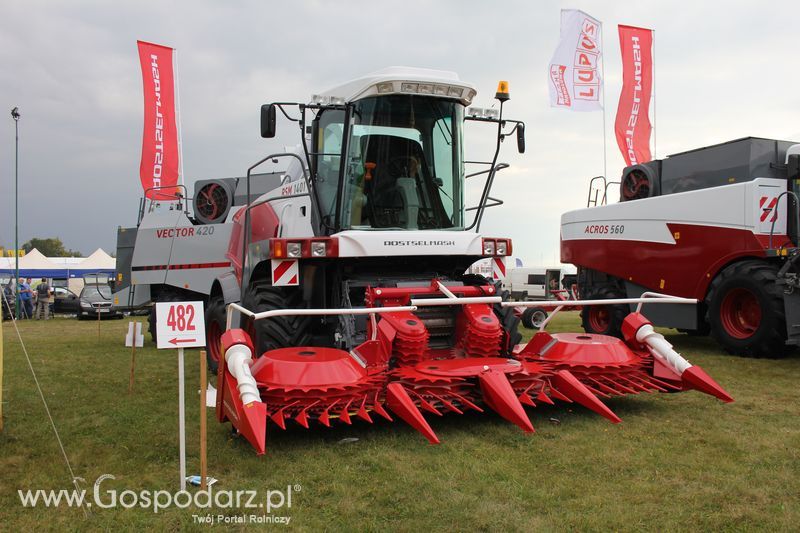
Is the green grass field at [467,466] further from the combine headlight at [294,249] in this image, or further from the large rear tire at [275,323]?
the combine headlight at [294,249]

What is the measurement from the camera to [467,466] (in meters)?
4.02

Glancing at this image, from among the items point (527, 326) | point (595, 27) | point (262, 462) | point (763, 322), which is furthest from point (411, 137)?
point (595, 27)

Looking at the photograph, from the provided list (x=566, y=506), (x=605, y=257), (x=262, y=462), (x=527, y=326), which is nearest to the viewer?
(x=566, y=506)

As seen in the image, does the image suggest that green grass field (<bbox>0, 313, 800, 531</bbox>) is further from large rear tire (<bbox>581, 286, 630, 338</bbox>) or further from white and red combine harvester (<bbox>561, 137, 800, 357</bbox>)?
large rear tire (<bbox>581, 286, 630, 338</bbox>)

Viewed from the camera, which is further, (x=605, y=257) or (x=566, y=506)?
(x=605, y=257)

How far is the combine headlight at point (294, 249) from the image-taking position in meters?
5.76

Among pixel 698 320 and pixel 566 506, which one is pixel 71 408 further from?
pixel 698 320

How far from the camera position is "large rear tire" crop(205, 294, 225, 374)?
8.20 m

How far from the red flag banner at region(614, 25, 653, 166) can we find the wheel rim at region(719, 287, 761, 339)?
270 inches

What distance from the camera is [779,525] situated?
3.09 metres

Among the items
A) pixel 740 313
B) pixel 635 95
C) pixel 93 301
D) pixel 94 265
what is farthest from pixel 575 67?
pixel 94 265

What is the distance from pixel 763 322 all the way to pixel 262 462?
750 cm

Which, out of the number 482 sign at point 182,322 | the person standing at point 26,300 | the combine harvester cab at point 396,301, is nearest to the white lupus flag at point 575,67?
the combine harvester cab at point 396,301

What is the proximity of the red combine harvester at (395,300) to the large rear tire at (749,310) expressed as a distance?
13.2 ft
